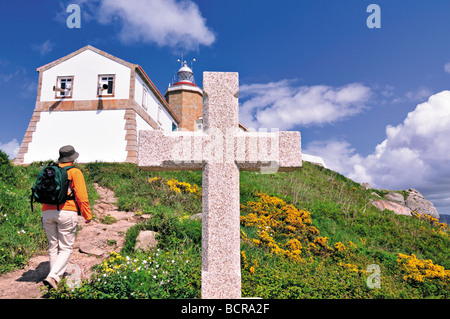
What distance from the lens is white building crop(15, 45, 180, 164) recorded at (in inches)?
622

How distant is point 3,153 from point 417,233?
14.6 m

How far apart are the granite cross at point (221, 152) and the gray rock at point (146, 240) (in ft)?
8.13

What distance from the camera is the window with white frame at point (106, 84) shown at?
1650 cm

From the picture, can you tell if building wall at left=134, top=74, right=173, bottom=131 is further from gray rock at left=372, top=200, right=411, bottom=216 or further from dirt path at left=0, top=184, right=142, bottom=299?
gray rock at left=372, top=200, right=411, bottom=216

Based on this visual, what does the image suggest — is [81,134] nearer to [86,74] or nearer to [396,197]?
[86,74]

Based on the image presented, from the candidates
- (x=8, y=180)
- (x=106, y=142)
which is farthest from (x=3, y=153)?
(x=106, y=142)

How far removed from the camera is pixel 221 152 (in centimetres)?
357

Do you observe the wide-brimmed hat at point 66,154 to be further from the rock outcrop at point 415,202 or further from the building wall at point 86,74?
the rock outcrop at point 415,202

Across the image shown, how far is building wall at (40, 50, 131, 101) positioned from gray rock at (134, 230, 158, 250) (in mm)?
11972

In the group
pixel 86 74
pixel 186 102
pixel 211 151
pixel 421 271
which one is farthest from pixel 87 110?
pixel 421 271

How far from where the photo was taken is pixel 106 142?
15.8m

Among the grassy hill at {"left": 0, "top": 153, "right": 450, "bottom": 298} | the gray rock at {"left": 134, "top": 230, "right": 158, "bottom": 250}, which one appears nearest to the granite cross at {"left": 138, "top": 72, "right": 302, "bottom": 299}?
the grassy hill at {"left": 0, "top": 153, "right": 450, "bottom": 298}

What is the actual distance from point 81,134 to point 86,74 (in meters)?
3.35
